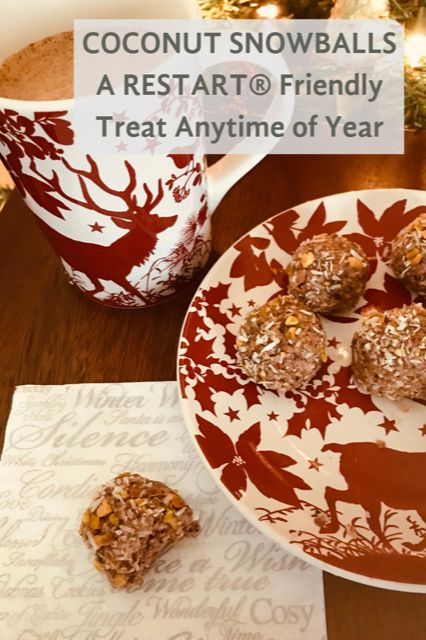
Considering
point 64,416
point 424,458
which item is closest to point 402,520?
point 424,458

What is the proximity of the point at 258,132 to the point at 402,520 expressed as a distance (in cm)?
43

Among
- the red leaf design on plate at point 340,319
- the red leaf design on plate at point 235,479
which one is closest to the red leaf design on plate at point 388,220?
the red leaf design on plate at point 340,319

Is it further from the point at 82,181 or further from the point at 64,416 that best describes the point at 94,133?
the point at 64,416

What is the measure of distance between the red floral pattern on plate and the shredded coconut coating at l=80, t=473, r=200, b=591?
0.20 feet

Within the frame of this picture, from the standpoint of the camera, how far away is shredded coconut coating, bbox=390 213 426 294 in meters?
0.65

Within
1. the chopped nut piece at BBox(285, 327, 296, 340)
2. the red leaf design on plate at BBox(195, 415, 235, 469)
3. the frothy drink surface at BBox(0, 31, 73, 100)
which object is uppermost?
the frothy drink surface at BBox(0, 31, 73, 100)

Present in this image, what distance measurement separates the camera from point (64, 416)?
2.15ft

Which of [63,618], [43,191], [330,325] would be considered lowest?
[63,618]

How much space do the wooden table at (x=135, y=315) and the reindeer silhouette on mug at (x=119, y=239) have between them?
0.06 meters

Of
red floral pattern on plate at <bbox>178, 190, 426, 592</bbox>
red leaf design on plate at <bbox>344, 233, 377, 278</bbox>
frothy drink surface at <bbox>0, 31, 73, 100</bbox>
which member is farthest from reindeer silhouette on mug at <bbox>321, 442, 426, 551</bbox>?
frothy drink surface at <bbox>0, 31, 73, 100</bbox>

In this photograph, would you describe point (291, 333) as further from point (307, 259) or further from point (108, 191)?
point (108, 191)

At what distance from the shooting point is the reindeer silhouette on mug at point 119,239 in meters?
0.56

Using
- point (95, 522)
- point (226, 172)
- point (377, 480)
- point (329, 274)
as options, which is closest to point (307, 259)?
point (329, 274)

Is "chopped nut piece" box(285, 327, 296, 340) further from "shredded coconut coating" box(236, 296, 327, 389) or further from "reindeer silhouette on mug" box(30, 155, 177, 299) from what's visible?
"reindeer silhouette on mug" box(30, 155, 177, 299)
